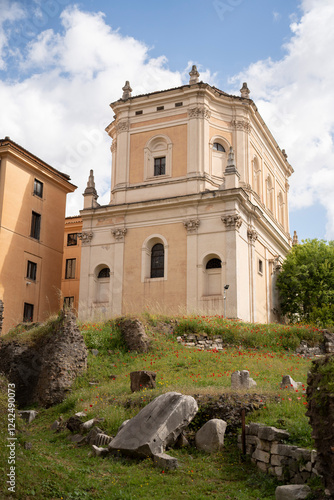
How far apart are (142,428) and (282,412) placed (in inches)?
115

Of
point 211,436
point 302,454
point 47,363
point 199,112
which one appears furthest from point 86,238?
point 302,454

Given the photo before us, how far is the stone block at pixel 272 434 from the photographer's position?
31.1 feet

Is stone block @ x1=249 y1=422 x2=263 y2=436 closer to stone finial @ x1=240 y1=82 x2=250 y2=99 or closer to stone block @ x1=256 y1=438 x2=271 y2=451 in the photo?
stone block @ x1=256 y1=438 x2=271 y2=451

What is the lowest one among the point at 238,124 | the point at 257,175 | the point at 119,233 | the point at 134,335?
the point at 134,335

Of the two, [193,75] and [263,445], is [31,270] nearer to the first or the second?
[193,75]

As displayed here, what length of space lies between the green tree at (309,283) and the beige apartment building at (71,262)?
1459 cm

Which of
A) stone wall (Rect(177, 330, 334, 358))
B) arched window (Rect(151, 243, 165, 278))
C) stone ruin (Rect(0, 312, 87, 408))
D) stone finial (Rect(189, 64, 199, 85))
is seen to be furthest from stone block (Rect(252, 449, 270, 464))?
stone finial (Rect(189, 64, 199, 85))

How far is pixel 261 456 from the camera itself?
969cm

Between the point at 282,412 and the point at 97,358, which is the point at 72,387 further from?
the point at 282,412

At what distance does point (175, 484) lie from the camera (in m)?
9.23

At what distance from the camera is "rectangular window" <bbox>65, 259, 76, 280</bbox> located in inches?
1538

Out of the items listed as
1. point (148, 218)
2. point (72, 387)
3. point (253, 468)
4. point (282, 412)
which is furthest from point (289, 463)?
point (148, 218)

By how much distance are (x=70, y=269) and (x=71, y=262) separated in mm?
591

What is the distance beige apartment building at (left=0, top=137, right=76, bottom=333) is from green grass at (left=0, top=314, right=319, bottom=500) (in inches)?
406
